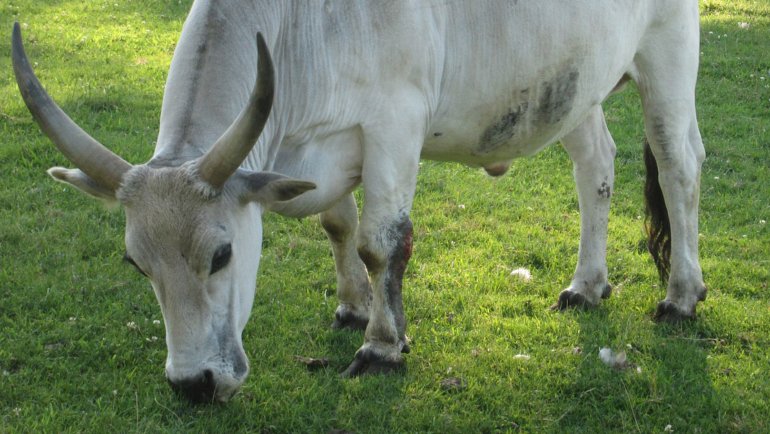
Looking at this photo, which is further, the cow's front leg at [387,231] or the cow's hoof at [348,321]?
the cow's hoof at [348,321]

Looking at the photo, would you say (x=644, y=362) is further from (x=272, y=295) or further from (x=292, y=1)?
(x=292, y=1)

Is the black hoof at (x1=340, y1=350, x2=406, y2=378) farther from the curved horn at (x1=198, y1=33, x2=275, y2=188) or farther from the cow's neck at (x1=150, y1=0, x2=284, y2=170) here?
the curved horn at (x1=198, y1=33, x2=275, y2=188)

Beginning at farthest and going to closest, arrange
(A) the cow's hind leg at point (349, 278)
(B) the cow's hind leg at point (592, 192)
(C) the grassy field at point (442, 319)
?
(B) the cow's hind leg at point (592, 192)
(A) the cow's hind leg at point (349, 278)
(C) the grassy field at point (442, 319)

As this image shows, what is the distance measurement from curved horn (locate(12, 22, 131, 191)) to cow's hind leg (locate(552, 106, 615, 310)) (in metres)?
2.95

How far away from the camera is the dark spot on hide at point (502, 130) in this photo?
498cm

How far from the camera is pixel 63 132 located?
12.3 ft

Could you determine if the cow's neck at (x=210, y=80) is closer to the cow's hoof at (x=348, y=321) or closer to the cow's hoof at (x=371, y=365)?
the cow's hoof at (x=371, y=365)

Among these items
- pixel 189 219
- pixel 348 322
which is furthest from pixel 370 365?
pixel 189 219

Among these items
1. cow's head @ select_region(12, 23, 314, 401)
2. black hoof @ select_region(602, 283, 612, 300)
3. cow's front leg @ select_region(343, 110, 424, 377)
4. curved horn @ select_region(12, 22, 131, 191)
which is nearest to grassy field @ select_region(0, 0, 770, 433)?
black hoof @ select_region(602, 283, 612, 300)

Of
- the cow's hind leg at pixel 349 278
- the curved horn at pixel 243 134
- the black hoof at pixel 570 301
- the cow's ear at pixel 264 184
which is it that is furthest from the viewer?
the black hoof at pixel 570 301

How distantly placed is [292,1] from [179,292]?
4.59 ft

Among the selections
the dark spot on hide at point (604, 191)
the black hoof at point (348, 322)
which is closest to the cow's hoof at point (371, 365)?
the black hoof at point (348, 322)

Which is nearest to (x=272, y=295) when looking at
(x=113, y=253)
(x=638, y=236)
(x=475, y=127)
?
(x=113, y=253)

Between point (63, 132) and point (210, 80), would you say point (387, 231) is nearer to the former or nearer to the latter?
point (210, 80)
